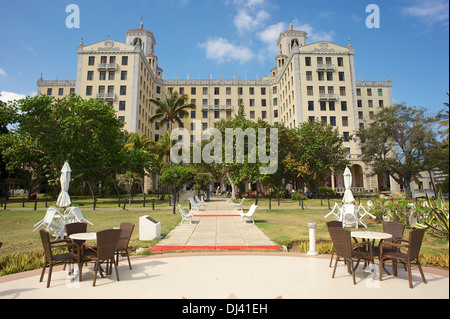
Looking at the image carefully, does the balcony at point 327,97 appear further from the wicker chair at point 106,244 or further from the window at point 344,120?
the wicker chair at point 106,244

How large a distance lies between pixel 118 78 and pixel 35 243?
43.2 m

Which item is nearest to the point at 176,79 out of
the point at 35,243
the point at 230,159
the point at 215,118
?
the point at 215,118

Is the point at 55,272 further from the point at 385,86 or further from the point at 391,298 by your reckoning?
the point at 385,86

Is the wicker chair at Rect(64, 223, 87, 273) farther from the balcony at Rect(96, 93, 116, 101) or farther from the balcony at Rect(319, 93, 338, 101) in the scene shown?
the balcony at Rect(319, 93, 338, 101)

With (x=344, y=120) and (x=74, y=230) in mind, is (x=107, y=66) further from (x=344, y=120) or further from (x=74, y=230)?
(x=74, y=230)

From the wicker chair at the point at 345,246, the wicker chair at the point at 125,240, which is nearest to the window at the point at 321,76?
the wicker chair at the point at 345,246

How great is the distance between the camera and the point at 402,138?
107 feet

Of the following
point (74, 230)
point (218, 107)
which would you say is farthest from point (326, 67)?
point (74, 230)

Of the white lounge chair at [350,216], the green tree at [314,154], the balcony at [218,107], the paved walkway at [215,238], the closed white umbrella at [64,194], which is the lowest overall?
the paved walkway at [215,238]

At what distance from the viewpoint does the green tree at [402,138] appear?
31375 mm

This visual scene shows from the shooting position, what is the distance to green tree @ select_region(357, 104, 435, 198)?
103ft

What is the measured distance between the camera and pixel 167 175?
88.5ft

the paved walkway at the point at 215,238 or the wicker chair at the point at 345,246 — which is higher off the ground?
the wicker chair at the point at 345,246

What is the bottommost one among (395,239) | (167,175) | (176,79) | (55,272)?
(55,272)
